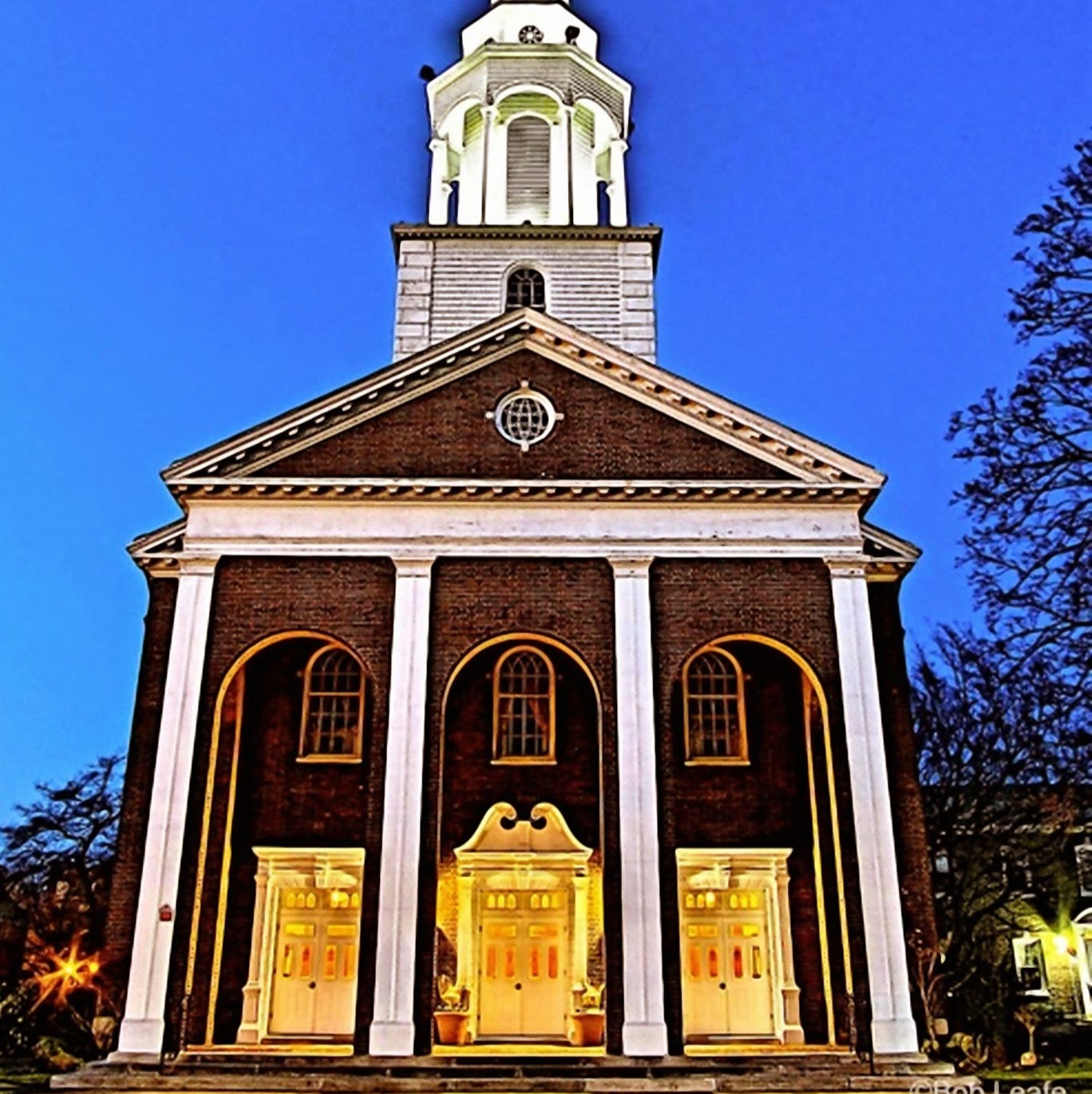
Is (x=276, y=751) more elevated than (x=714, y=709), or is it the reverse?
(x=714, y=709)

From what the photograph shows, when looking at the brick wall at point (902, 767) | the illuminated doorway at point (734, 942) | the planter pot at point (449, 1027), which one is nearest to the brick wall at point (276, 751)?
the planter pot at point (449, 1027)

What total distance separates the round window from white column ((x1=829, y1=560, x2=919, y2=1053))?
605 centimetres

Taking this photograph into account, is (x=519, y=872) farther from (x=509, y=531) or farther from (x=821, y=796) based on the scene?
(x=509, y=531)

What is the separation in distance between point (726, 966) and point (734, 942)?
46cm

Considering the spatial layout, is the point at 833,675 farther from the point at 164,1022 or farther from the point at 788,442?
the point at 164,1022

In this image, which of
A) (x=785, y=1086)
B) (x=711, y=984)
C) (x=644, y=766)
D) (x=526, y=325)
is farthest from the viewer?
(x=526, y=325)

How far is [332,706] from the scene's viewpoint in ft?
81.5

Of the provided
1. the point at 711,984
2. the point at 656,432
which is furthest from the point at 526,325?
the point at 711,984

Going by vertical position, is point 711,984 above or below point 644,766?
below

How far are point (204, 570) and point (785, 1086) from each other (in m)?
13.2

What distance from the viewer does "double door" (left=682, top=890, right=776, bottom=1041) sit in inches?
922

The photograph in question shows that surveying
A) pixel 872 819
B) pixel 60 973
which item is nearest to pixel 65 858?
pixel 60 973

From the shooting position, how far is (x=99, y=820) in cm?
3991

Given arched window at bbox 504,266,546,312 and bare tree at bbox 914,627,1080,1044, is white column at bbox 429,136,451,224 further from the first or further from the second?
bare tree at bbox 914,627,1080,1044
